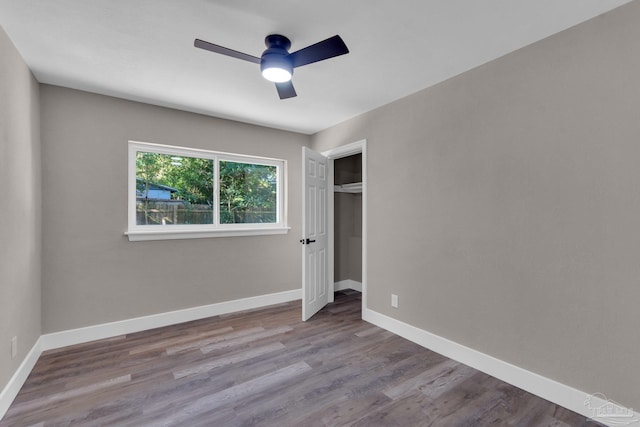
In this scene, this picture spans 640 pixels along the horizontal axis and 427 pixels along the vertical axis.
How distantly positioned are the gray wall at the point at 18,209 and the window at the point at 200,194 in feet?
2.55

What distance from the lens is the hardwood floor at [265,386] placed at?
6.01 feet

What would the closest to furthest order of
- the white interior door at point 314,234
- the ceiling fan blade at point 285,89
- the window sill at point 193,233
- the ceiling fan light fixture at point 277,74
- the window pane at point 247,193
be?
the ceiling fan light fixture at point 277,74 < the ceiling fan blade at point 285,89 < the window sill at point 193,233 < the white interior door at point 314,234 < the window pane at point 247,193

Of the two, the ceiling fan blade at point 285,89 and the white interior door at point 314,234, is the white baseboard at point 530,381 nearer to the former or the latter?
the white interior door at point 314,234

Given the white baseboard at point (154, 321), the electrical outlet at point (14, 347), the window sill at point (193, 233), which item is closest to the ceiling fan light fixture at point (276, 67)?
the window sill at point (193, 233)

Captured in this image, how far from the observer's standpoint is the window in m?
3.25

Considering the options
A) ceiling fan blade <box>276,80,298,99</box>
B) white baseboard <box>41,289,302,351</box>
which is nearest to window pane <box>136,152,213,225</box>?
white baseboard <box>41,289,302,351</box>

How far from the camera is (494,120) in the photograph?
2297mm

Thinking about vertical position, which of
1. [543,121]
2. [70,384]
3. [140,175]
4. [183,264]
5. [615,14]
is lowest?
[70,384]

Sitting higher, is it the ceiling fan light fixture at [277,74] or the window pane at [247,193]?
the ceiling fan light fixture at [277,74]

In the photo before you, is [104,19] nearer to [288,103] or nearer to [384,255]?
[288,103]

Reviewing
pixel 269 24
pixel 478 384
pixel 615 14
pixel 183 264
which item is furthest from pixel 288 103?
pixel 478 384

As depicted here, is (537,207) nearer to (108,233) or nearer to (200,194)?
(200,194)

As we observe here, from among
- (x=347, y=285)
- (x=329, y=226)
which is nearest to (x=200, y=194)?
(x=329, y=226)

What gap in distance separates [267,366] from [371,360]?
2.92 ft
